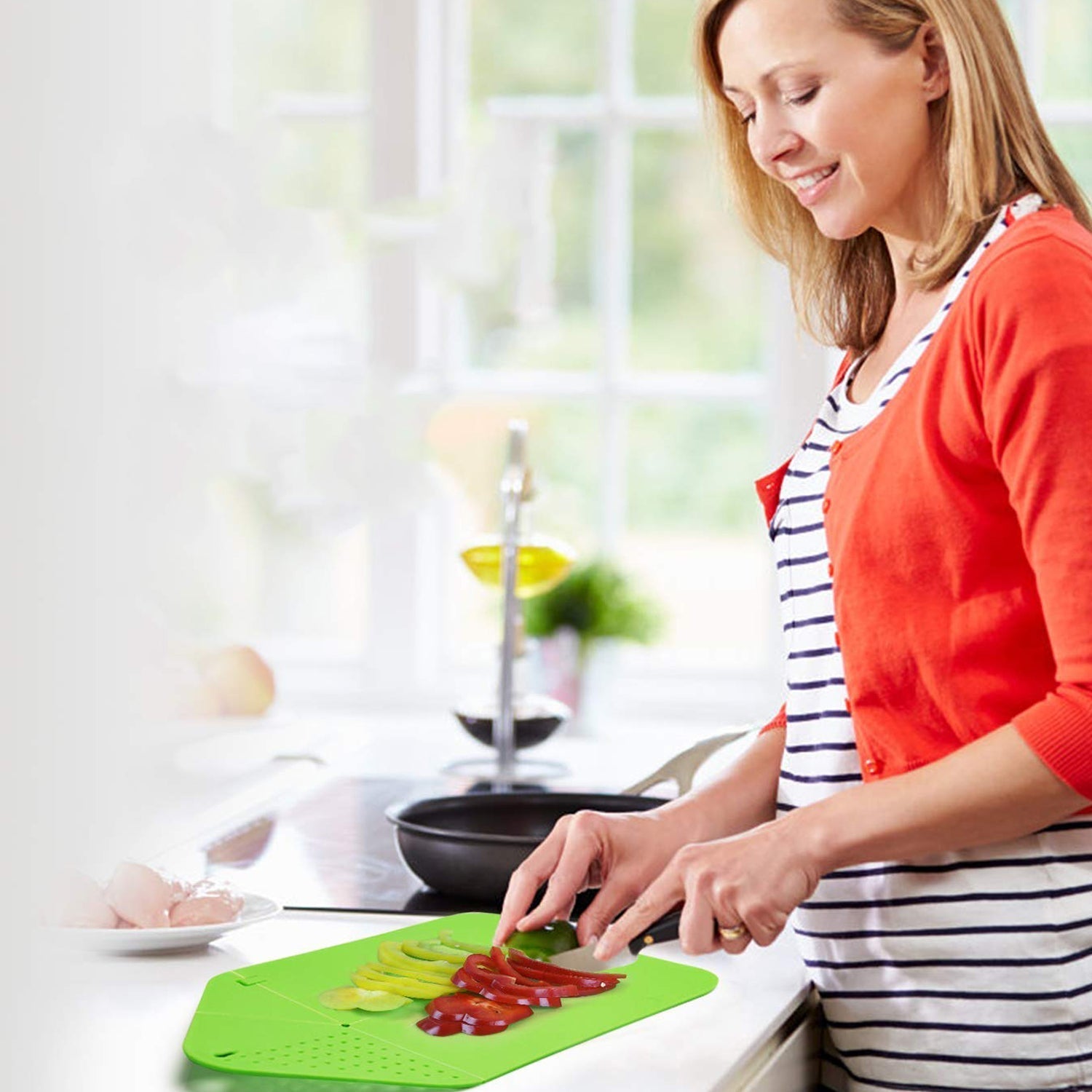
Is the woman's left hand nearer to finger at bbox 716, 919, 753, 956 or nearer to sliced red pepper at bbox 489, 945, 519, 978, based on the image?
finger at bbox 716, 919, 753, 956

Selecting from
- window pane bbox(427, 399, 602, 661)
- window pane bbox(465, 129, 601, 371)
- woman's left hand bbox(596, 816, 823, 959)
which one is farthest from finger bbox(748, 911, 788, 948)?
window pane bbox(427, 399, 602, 661)

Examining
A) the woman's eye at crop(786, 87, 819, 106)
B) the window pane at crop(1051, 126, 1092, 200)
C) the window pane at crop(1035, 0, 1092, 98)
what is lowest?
the woman's eye at crop(786, 87, 819, 106)

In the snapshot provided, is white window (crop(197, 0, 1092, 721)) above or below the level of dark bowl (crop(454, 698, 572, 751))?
above

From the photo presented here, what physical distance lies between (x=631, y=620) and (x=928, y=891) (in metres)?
1.54

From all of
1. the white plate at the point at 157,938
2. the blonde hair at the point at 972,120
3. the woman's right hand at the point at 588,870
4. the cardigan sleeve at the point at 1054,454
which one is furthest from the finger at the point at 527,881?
the blonde hair at the point at 972,120

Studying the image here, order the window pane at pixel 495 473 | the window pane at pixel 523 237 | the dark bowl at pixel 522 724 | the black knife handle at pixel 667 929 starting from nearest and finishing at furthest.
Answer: the black knife handle at pixel 667 929
the dark bowl at pixel 522 724
the window pane at pixel 523 237
the window pane at pixel 495 473

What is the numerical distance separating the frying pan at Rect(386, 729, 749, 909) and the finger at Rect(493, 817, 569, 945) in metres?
0.14

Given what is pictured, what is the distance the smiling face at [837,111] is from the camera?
0.98 m

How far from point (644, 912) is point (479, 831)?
0.55 metres

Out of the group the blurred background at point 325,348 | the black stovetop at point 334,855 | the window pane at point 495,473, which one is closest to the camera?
the blurred background at point 325,348

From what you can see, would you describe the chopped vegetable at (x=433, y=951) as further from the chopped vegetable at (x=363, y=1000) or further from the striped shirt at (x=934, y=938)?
the striped shirt at (x=934, y=938)

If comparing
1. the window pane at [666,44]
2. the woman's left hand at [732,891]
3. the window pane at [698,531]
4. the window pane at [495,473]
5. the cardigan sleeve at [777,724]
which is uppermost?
the window pane at [666,44]

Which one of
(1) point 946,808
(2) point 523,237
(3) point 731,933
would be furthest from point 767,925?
(2) point 523,237

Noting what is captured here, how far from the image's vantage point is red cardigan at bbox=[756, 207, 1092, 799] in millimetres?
815
